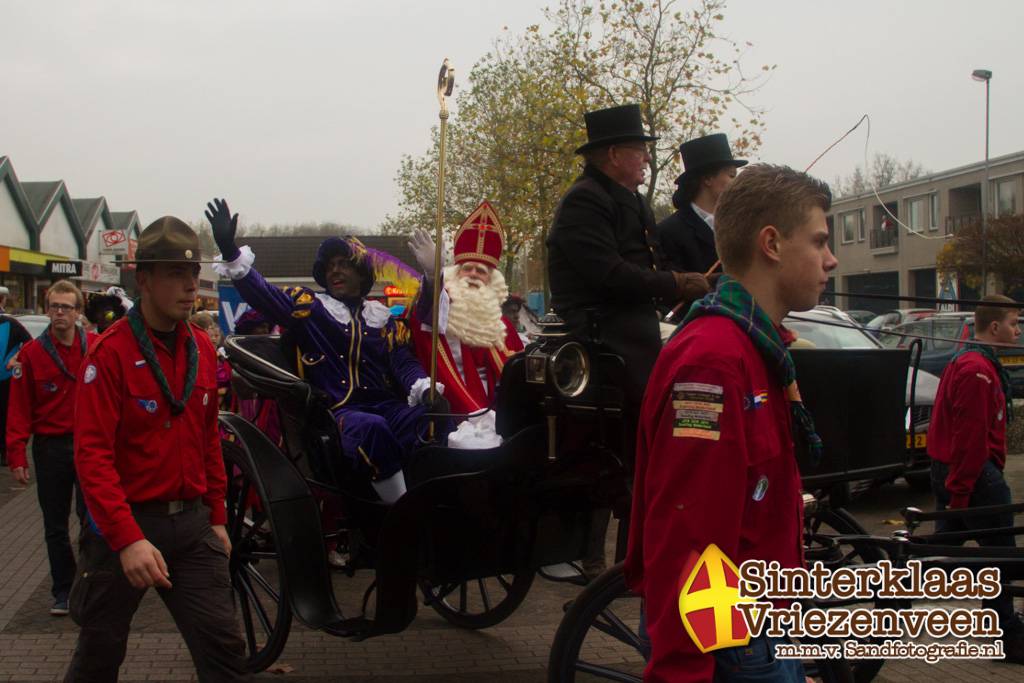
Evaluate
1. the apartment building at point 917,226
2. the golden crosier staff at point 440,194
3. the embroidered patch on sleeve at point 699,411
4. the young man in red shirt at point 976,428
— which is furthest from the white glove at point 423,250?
the apartment building at point 917,226

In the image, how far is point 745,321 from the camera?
2.07 m

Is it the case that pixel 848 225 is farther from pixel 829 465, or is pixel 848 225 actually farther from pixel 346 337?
pixel 829 465

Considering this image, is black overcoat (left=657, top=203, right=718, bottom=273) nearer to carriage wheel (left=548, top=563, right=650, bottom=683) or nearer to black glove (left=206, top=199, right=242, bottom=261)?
carriage wheel (left=548, top=563, right=650, bottom=683)

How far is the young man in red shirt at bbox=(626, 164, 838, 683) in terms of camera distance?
193 centimetres

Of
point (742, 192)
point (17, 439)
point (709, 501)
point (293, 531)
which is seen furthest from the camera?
point (17, 439)

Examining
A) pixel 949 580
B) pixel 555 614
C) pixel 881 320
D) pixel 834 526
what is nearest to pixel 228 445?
pixel 555 614

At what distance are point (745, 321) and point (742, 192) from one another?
0.99ft

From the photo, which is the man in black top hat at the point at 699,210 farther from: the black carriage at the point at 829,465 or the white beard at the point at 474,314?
the white beard at the point at 474,314

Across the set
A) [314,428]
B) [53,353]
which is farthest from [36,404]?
[314,428]

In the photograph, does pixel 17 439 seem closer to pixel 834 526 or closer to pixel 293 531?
pixel 293 531

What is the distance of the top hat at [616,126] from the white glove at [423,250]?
1441mm

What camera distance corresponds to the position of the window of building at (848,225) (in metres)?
41.2

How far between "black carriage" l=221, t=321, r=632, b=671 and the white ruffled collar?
2.10ft

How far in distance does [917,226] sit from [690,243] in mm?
35807
